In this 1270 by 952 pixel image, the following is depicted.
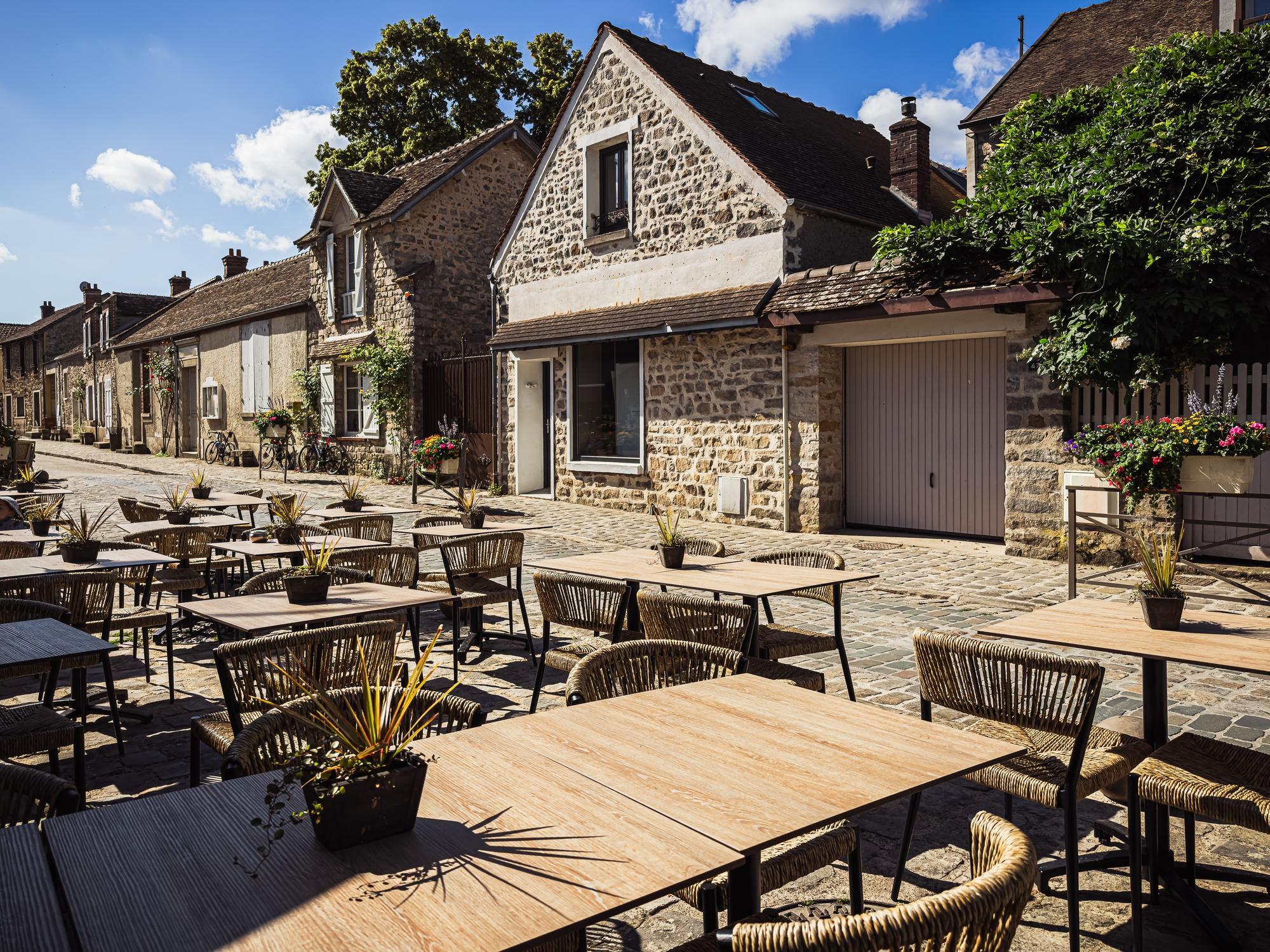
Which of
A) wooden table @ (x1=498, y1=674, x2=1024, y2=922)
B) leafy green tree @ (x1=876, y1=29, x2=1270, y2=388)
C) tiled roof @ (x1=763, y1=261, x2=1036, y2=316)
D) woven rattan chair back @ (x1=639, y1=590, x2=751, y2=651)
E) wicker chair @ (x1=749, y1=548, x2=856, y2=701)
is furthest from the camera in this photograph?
tiled roof @ (x1=763, y1=261, x2=1036, y2=316)

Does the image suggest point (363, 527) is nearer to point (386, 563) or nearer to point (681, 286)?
point (386, 563)

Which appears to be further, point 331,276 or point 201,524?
point 331,276

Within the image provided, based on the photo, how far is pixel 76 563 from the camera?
5203 millimetres

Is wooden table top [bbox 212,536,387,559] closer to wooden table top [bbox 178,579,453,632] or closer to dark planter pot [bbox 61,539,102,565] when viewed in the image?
dark planter pot [bbox 61,539,102,565]

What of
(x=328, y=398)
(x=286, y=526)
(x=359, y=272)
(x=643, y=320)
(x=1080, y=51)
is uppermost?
(x=1080, y=51)

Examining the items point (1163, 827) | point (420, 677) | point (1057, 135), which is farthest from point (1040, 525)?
point (420, 677)

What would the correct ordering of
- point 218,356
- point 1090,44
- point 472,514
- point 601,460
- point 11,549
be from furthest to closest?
point 218,356
point 601,460
point 1090,44
point 472,514
point 11,549

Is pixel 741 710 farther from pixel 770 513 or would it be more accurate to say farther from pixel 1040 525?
pixel 770 513

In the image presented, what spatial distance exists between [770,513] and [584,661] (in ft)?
→ 30.0

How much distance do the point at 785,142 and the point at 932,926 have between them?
13.4 m

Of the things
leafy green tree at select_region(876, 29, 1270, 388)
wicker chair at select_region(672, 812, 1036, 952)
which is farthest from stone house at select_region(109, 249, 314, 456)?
wicker chair at select_region(672, 812, 1036, 952)

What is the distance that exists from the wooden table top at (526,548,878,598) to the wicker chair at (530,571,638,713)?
0.13m

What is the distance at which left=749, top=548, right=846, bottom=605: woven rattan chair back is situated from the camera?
5.09 m

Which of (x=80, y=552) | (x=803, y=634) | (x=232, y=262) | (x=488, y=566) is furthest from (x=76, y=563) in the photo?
(x=232, y=262)
